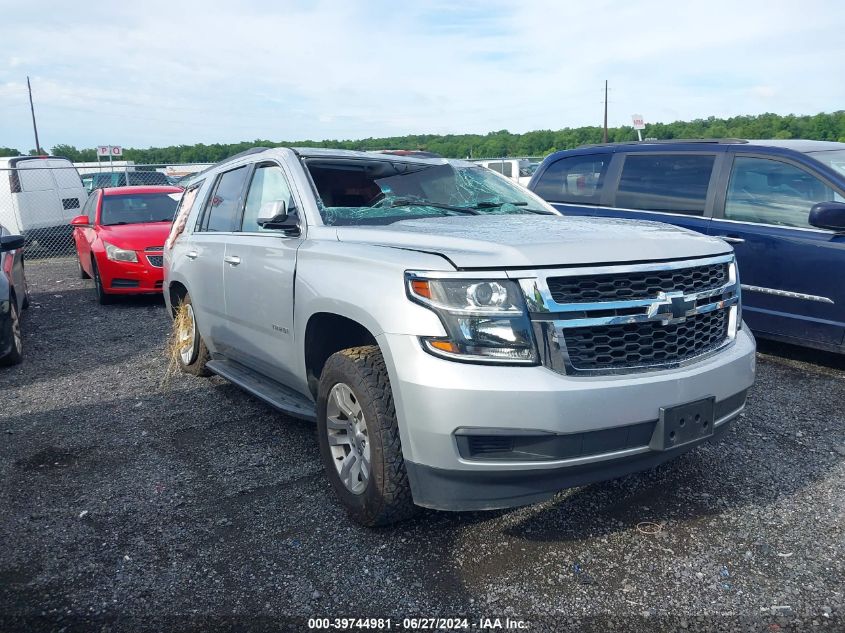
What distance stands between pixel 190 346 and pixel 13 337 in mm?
2090

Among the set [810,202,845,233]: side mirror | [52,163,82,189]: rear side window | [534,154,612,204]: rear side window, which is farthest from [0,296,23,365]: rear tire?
[52,163,82,189]: rear side window

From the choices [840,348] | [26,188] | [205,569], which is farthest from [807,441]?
[26,188]

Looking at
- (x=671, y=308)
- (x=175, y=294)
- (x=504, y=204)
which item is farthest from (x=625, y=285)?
(x=175, y=294)

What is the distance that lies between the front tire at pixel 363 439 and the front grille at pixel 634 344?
2.66 feet

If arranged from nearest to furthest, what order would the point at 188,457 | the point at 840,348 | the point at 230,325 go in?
the point at 188,457 < the point at 230,325 < the point at 840,348

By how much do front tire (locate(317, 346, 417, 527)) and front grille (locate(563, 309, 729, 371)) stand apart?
0.81 meters

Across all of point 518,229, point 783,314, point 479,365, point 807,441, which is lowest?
point 807,441

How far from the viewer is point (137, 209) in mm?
10898

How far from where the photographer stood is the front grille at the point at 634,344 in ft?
9.20

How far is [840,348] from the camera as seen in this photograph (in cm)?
537

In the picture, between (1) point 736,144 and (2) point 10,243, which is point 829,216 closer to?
(1) point 736,144

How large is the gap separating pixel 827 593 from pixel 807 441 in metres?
1.76

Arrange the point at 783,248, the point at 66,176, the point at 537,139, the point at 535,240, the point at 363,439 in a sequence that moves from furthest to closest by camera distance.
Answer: the point at 537,139 → the point at 66,176 → the point at 783,248 → the point at 363,439 → the point at 535,240

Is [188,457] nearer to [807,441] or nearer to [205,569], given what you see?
[205,569]
